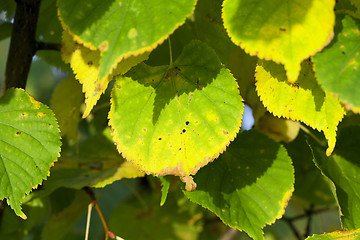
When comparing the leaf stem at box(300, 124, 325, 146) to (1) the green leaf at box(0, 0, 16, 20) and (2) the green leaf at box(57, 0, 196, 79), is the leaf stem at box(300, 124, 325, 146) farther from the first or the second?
(1) the green leaf at box(0, 0, 16, 20)

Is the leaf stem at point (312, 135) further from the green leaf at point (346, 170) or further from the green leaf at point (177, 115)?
the green leaf at point (177, 115)

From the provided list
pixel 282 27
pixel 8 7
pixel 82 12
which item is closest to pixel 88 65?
pixel 82 12

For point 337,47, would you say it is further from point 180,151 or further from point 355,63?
point 180,151

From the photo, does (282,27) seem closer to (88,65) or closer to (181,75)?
(181,75)

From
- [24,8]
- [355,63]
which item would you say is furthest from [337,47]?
[24,8]

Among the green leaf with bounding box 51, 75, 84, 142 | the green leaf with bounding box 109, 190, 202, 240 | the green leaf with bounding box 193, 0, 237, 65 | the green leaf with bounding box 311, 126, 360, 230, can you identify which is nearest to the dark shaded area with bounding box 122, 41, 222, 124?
the green leaf with bounding box 193, 0, 237, 65

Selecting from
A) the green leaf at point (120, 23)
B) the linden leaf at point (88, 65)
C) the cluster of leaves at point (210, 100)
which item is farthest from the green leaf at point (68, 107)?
the green leaf at point (120, 23)
